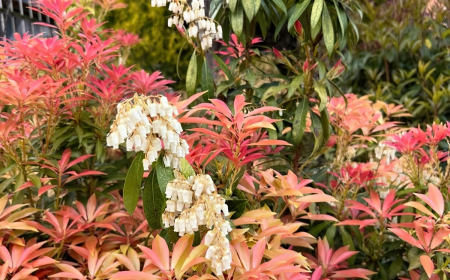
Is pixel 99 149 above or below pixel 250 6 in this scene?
below

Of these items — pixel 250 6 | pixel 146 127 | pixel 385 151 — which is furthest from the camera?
pixel 385 151

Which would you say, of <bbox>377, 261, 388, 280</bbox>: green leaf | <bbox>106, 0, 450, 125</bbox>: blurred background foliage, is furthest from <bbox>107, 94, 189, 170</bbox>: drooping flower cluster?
<bbox>106, 0, 450, 125</bbox>: blurred background foliage

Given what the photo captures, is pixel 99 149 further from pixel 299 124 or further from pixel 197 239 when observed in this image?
pixel 299 124

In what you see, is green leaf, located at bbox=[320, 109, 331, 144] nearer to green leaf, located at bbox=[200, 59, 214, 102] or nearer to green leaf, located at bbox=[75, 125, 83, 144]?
green leaf, located at bbox=[200, 59, 214, 102]

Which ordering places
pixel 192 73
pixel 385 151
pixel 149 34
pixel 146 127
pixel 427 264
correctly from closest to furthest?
pixel 146 127
pixel 427 264
pixel 192 73
pixel 385 151
pixel 149 34

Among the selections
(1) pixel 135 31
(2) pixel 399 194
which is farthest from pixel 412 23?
(2) pixel 399 194

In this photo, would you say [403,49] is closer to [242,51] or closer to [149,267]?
[242,51]

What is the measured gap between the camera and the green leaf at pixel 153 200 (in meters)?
0.76

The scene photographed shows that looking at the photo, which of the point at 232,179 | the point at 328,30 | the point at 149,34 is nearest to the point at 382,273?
the point at 232,179

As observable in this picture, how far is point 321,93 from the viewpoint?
1115 mm

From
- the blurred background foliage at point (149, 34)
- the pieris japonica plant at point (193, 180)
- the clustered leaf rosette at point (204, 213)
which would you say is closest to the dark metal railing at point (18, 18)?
the blurred background foliage at point (149, 34)

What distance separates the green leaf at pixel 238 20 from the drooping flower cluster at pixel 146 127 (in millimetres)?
528

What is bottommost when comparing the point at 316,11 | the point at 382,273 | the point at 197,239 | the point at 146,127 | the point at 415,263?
the point at 382,273

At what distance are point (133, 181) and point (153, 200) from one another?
0.06m
